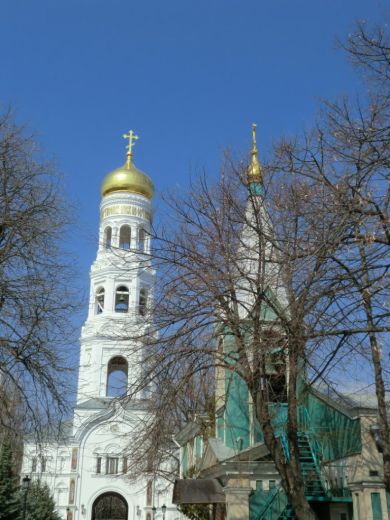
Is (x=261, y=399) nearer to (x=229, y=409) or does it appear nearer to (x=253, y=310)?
(x=253, y=310)

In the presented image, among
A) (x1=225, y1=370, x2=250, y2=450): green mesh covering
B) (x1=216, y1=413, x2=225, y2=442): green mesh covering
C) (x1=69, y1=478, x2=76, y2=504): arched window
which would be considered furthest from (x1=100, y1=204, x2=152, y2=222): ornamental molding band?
(x1=225, y1=370, x2=250, y2=450): green mesh covering

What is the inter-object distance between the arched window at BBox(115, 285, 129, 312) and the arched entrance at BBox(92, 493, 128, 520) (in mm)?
12694

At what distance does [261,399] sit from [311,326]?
8.62 feet

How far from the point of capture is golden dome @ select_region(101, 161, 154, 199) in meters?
48.9

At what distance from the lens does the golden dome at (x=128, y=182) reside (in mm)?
48875

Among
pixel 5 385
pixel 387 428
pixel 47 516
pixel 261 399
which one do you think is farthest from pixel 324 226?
pixel 47 516

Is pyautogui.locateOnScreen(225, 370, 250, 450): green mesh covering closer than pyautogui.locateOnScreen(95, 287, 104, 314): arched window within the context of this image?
Yes

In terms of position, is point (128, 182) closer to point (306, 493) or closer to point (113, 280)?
point (113, 280)

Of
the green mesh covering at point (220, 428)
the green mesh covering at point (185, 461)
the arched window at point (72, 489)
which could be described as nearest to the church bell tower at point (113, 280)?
the arched window at point (72, 489)

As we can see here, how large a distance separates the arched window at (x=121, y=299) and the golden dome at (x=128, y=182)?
23.9 ft

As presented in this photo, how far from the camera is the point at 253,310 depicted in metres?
11.7

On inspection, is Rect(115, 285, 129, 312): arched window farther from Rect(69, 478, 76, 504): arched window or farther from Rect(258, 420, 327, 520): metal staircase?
Rect(258, 420, 327, 520): metal staircase

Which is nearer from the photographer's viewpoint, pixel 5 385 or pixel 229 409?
pixel 5 385

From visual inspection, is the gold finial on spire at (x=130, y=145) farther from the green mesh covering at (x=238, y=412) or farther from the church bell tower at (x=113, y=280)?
the green mesh covering at (x=238, y=412)
